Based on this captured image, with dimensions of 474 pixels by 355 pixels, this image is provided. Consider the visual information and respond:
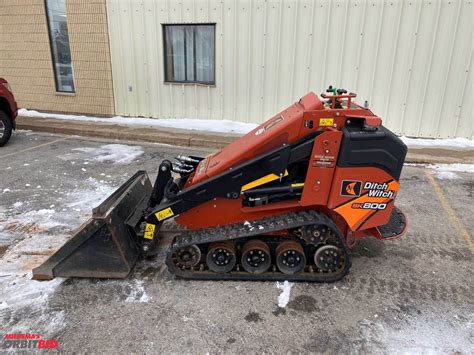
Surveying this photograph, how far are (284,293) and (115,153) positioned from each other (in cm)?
559

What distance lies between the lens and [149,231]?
362cm

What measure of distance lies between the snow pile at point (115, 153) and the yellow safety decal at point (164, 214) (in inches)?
157

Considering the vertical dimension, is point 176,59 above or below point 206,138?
above

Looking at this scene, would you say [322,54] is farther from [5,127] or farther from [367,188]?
[5,127]

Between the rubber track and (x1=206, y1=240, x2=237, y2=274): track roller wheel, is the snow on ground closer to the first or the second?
the rubber track

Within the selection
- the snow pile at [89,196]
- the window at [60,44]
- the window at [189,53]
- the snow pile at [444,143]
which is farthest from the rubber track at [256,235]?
the window at [60,44]

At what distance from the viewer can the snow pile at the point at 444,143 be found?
26.1ft

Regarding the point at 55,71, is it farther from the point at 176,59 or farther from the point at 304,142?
the point at 304,142

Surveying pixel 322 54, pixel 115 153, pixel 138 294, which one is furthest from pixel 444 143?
pixel 138 294

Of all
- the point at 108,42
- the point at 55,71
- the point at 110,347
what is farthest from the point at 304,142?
the point at 55,71

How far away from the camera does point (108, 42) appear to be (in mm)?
10109

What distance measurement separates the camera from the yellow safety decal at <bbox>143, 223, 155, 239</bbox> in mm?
3588

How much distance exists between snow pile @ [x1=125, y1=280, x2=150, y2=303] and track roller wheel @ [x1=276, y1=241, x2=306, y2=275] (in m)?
1.23

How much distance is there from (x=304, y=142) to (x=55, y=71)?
10.2 metres
